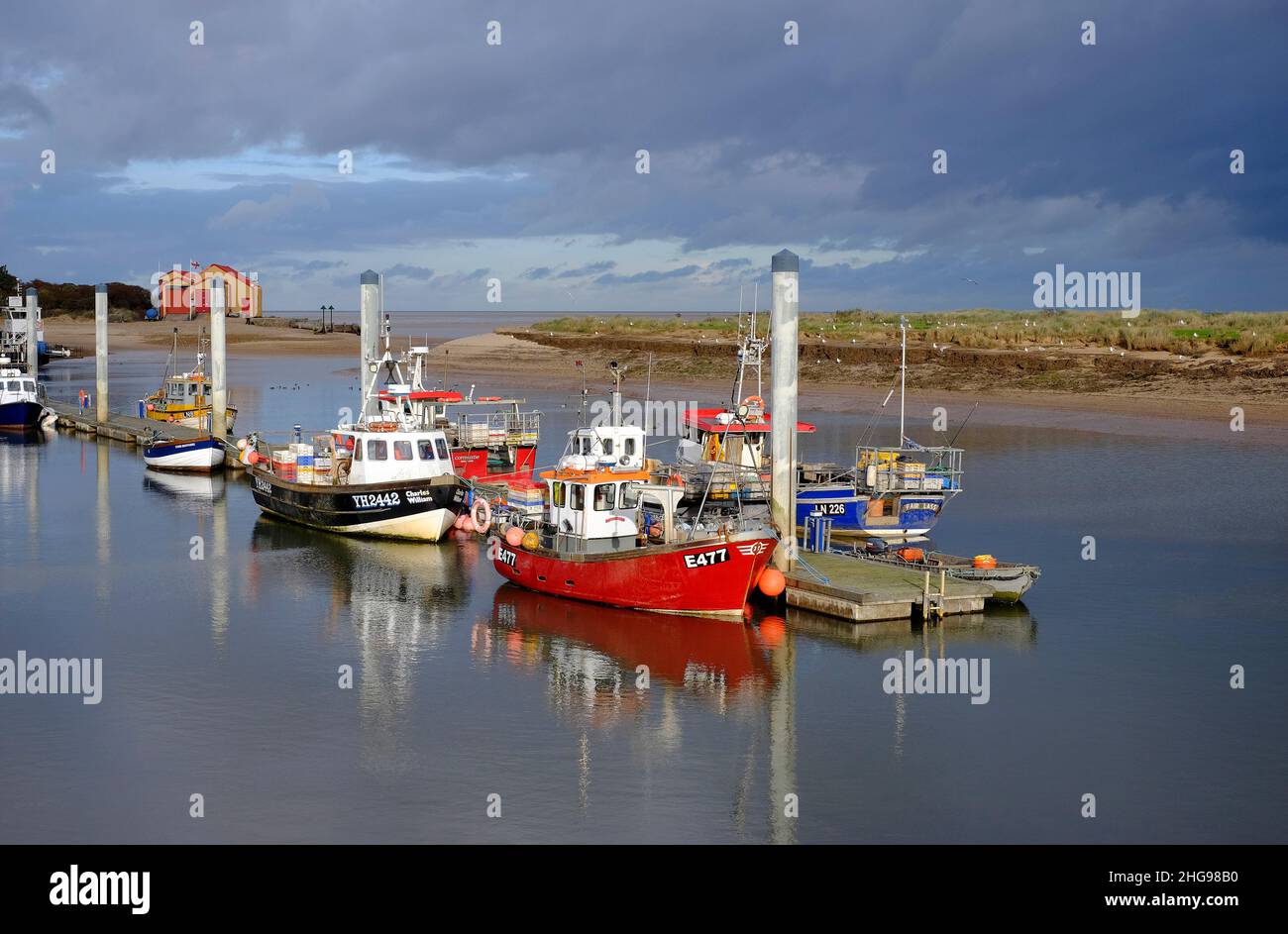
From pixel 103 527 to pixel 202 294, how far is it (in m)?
136

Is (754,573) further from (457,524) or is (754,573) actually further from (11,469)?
(11,469)

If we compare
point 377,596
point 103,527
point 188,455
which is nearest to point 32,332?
point 188,455

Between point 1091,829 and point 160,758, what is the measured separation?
12.7 meters

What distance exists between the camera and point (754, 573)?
88.3 ft

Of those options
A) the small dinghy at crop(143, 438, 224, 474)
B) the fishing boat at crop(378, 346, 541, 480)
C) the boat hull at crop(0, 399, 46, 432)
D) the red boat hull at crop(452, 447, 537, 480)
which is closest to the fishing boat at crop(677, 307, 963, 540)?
the fishing boat at crop(378, 346, 541, 480)

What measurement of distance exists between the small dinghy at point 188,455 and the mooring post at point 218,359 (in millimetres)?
1997

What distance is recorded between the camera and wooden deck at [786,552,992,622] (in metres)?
26.7

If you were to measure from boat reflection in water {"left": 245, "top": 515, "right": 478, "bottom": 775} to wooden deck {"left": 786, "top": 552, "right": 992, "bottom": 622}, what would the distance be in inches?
284

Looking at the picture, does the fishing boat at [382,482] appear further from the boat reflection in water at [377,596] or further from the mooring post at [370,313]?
the mooring post at [370,313]

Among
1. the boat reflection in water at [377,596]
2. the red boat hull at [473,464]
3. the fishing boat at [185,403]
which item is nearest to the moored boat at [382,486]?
the boat reflection in water at [377,596]

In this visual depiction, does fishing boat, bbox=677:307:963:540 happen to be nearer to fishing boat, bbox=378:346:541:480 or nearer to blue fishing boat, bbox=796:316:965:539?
blue fishing boat, bbox=796:316:965:539

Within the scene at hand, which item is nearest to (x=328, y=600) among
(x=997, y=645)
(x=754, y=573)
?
(x=754, y=573)

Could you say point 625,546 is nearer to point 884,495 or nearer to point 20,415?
point 884,495
